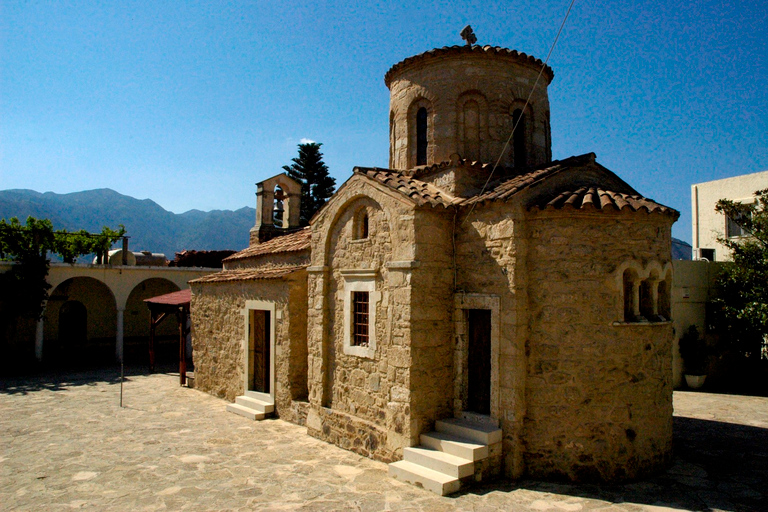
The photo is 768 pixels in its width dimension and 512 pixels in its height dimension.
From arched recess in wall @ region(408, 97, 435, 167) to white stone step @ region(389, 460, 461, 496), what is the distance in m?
6.28

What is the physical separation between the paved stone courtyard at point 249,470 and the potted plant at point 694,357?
2498 mm

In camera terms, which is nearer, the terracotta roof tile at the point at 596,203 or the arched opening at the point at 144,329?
the terracotta roof tile at the point at 596,203

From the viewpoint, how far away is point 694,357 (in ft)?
49.0

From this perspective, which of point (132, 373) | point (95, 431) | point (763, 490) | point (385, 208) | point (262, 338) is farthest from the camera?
point (132, 373)

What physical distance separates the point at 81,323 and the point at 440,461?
66.3 ft

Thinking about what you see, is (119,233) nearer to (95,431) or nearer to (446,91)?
(95,431)

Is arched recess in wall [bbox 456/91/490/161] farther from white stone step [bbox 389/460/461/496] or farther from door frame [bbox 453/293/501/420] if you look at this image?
white stone step [bbox 389/460/461/496]

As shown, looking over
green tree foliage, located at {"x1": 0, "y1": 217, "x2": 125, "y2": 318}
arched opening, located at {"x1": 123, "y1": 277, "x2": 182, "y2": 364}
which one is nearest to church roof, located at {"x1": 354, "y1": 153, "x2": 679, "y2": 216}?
green tree foliage, located at {"x1": 0, "y1": 217, "x2": 125, "y2": 318}

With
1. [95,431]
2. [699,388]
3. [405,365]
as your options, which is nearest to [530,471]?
[405,365]

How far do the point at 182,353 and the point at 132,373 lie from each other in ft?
12.5

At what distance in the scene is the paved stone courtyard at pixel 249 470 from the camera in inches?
261

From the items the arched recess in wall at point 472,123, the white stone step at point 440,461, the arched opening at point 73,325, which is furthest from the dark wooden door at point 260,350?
the arched opening at point 73,325

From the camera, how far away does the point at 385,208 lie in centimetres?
869

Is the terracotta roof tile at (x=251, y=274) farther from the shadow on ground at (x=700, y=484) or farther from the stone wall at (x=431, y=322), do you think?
the shadow on ground at (x=700, y=484)
